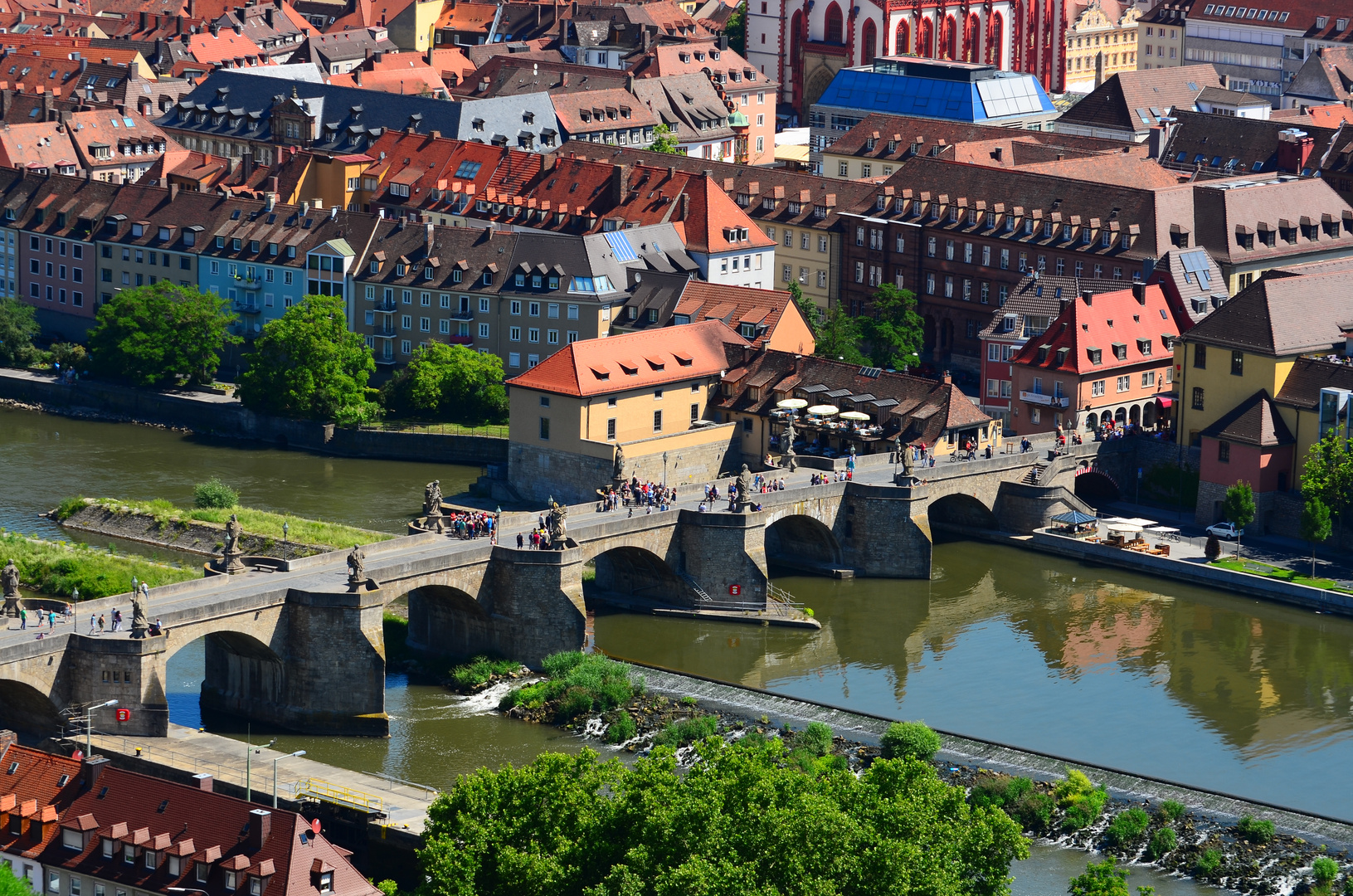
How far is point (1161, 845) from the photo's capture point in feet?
343

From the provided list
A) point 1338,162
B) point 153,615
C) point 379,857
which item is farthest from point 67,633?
point 1338,162

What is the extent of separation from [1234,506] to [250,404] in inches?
2165

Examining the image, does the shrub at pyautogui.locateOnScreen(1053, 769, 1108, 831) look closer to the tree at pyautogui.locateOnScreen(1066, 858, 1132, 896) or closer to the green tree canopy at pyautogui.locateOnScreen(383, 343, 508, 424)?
the tree at pyautogui.locateOnScreen(1066, 858, 1132, 896)

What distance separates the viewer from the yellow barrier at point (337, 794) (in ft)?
337

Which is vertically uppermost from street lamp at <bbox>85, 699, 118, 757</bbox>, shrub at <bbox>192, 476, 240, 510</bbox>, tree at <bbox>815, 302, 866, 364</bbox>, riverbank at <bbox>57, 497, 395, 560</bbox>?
tree at <bbox>815, 302, 866, 364</bbox>

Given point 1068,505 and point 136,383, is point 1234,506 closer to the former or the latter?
point 1068,505

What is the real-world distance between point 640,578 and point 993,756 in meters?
25.6

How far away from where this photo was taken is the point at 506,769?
94.9 meters

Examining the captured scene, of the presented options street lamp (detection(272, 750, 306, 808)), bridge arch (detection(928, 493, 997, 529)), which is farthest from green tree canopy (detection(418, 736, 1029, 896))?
bridge arch (detection(928, 493, 997, 529))

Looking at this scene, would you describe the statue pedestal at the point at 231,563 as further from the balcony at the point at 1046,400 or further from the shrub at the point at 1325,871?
the balcony at the point at 1046,400

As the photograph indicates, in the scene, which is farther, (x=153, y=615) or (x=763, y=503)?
(x=763, y=503)

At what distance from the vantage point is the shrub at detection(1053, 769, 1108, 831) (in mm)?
106750

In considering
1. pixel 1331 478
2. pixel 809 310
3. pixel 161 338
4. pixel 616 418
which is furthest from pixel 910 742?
pixel 161 338

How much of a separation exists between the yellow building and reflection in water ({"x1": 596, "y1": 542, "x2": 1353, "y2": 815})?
38.9 feet
